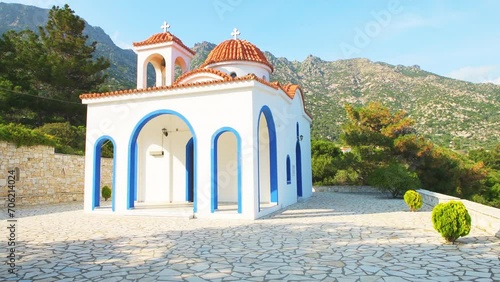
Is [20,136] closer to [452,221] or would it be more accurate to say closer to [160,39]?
[160,39]

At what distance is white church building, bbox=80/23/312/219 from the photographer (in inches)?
387

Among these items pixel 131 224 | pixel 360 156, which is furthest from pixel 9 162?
pixel 360 156

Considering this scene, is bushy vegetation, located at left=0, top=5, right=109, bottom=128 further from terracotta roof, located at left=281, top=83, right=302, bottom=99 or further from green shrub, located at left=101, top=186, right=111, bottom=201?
terracotta roof, located at left=281, top=83, right=302, bottom=99

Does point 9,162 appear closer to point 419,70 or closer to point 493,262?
point 493,262

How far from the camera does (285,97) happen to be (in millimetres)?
12820

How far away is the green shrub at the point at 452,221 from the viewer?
591 cm

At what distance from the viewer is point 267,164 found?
42.0 ft

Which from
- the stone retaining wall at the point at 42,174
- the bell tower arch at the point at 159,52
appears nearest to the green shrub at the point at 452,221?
the bell tower arch at the point at 159,52

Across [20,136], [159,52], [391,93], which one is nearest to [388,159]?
[159,52]

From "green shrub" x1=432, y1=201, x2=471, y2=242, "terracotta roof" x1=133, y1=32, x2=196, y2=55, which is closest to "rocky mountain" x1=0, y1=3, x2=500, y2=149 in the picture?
"terracotta roof" x1=133, y1=32, x2=196, y2=55

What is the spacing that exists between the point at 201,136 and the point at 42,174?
916cm

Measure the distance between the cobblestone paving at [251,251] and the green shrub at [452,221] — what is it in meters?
0.24

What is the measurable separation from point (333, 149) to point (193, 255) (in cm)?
2387

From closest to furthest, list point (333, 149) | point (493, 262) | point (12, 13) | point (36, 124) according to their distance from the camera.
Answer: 1. point (493, 262)
2. point (36, 124)
3. point (333, 149)
4. point (12, 13)
